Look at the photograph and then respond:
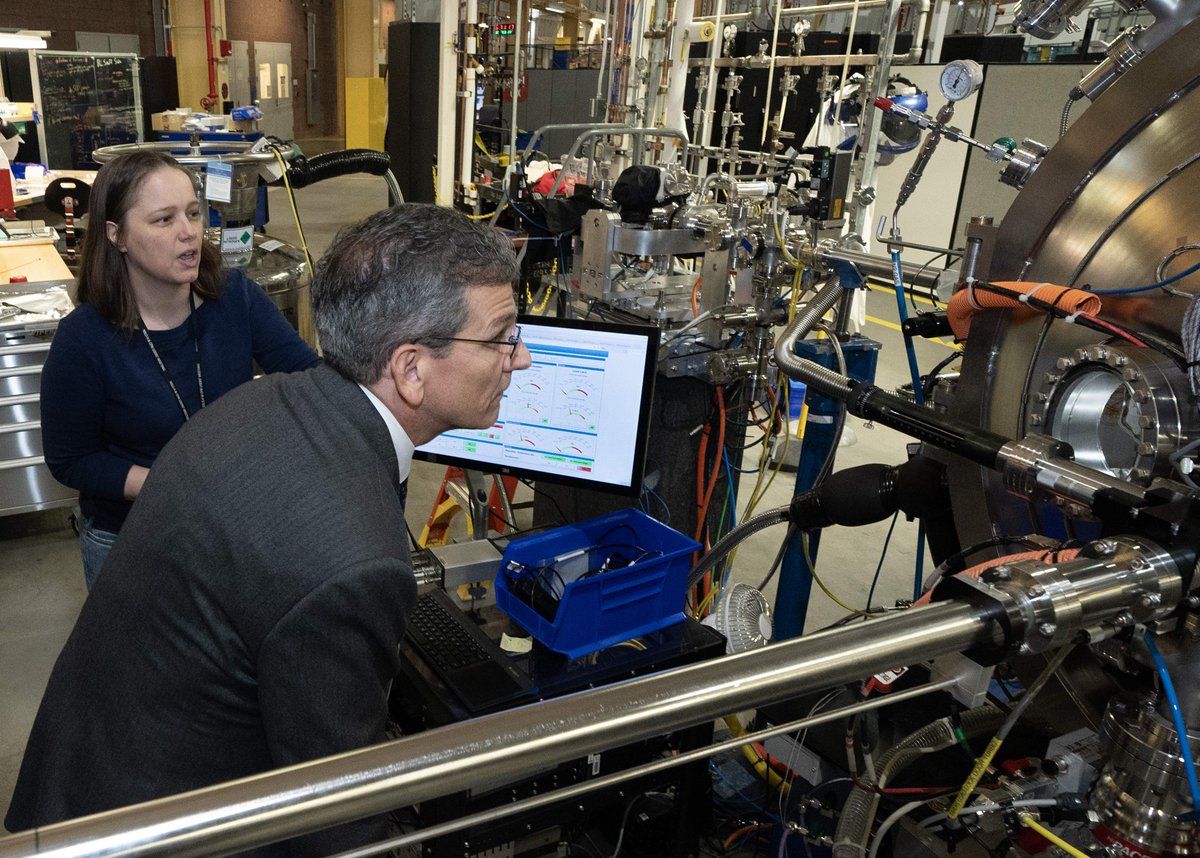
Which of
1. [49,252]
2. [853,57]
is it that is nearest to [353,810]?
[49,252]

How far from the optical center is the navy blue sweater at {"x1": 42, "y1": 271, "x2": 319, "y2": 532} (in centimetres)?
173

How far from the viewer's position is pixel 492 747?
537 mm

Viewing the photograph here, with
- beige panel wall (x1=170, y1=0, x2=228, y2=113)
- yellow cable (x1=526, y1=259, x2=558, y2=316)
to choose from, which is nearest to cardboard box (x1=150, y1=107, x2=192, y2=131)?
yellow cable (x1=526, y1=259, x2=558, y2=316)

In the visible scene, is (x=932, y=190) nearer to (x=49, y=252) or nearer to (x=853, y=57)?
(x=853, y=57)

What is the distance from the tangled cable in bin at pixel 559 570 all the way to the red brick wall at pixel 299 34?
13319 mm

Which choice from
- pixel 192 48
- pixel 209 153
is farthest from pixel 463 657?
pixel 192 48

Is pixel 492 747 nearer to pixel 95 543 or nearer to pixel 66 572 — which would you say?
pixel 95 543

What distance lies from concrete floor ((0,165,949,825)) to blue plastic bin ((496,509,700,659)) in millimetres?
1386

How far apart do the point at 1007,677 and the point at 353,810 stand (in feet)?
3.31

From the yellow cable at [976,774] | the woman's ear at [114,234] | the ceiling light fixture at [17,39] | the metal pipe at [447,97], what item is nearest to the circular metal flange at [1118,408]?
the yellow cable at [976,774]

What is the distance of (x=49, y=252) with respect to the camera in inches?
147

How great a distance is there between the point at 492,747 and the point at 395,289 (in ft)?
2.11

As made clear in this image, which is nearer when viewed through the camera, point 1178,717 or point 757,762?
point 1178,717

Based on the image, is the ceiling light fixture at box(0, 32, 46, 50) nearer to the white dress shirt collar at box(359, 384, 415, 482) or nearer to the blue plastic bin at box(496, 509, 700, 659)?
the blue plastic bin at box(496, 509, 700, 659)
